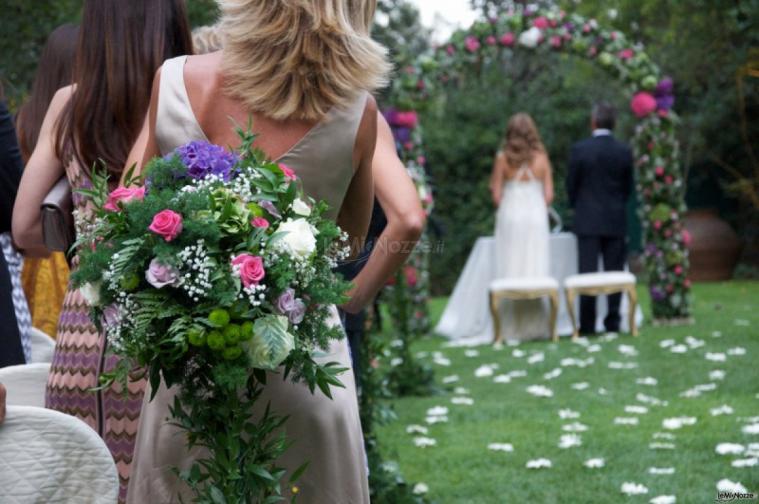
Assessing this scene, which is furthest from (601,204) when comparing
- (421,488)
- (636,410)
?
(421,488)

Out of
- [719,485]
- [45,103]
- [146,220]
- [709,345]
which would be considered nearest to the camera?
[146,220]

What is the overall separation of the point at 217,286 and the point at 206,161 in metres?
0.29

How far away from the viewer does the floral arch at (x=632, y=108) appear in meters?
13.2

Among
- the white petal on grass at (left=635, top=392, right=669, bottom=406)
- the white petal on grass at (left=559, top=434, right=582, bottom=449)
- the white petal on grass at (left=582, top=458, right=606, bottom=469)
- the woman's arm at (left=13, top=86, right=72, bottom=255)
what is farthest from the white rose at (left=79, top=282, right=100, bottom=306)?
the white petal on grass at (left=635, top=392, right=669, bottom=406)

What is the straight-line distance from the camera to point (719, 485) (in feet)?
17.6

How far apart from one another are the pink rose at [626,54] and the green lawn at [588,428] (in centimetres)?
329

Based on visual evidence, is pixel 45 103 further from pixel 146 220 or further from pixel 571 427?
pixel 571 427

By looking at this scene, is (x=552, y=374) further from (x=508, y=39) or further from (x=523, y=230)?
(x=508, y=39)

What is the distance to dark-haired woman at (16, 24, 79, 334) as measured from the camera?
4293 millimetres

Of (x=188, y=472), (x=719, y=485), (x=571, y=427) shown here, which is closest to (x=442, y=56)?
(x=571, y=427)

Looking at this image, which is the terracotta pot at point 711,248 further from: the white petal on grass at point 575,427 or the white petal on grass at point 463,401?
the white petal on grass at point 575,427

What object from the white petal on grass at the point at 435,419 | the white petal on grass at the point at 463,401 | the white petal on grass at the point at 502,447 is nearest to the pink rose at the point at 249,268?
the white petal on grass at the point at 502,447

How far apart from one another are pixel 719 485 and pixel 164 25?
327cm

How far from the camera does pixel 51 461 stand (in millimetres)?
2496
